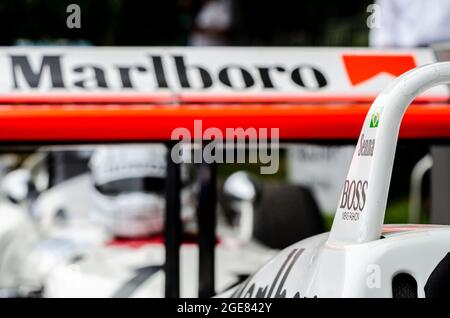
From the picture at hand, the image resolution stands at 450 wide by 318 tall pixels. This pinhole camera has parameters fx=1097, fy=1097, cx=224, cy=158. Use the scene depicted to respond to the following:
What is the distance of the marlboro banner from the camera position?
2613mm

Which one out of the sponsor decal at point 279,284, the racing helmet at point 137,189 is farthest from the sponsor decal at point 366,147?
the racing helmet at point 137,189

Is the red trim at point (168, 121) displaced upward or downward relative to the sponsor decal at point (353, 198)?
upward

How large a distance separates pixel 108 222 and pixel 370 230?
355cm

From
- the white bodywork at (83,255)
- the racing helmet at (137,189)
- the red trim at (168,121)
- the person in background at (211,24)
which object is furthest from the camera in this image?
the person in background at (211,24)

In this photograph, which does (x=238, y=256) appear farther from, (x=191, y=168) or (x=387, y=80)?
(x=387, y=80)

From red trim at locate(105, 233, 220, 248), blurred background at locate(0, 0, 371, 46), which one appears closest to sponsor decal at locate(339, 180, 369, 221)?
red trim at locate(105, 233, 220, 248)

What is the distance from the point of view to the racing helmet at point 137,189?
4.91 metres

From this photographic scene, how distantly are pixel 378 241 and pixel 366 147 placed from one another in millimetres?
187

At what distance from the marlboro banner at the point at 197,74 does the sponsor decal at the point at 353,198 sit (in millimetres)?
836

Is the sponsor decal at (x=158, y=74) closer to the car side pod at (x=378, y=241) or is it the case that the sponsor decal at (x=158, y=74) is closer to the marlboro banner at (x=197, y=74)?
the marlboro banner at (x=197, y=74)

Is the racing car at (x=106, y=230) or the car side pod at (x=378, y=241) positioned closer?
the car side pod at (x=378, y=241)

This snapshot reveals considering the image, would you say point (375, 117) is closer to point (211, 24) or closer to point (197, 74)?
point (197, 74)

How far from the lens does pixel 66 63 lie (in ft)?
8.70

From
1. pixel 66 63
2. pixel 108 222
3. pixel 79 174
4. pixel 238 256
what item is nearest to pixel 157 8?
pixel 79 174
